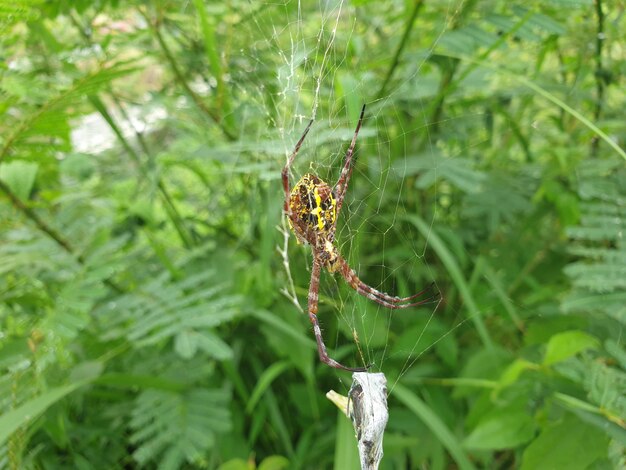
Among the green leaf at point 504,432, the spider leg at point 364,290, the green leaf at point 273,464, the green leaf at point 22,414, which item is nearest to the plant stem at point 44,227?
the green leaf at point 22,414

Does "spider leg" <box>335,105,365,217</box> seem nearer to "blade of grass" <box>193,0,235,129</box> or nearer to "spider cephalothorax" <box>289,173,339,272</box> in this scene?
"spider cephalothorax" <box>289,173,339,272</box>

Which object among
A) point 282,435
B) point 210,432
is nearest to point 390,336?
point 282,435

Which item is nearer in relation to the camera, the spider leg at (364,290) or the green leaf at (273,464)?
the spider leg at (364,290)

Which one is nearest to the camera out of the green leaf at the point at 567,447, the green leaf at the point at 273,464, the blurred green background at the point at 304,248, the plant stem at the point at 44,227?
the green leaf at the point at 567,447

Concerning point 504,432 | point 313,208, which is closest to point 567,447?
point 504,432

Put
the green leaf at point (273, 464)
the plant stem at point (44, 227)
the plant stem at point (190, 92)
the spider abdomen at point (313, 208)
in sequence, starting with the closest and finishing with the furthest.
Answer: the spider abdomen at point (313, 208) < the green leaf at point (273, 464) < the plant stem at point (44, 227) < the plant stem at point (190, 92)

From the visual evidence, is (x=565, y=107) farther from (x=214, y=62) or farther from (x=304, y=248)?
(x=214, y=62)

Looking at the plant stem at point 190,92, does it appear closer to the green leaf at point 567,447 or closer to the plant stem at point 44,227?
the plant stem at point 44,227

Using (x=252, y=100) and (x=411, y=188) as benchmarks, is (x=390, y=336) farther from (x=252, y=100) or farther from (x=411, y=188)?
(x=252, y=100)

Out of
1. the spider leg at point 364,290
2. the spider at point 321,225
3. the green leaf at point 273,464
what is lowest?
the green leaf at point 273,464
